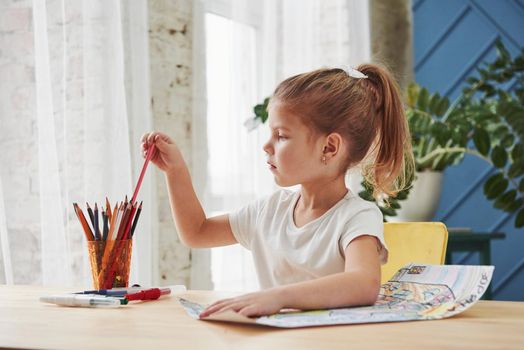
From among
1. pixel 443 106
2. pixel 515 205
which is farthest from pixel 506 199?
pixel 443 106

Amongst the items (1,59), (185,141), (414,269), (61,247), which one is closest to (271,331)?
(414,269)

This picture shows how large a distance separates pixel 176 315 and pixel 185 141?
181cm

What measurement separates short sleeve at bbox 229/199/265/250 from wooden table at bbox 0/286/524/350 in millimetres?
483

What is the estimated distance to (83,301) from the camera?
1180 millimetres

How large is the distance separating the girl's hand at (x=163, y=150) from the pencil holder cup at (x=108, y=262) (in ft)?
0.76

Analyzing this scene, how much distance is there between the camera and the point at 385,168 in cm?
153

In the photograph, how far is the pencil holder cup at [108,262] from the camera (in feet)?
4.35

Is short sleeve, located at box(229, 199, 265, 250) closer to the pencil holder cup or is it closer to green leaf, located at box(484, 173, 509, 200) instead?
the pencil holder cup

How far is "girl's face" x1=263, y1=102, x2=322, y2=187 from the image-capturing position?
4.52 ft

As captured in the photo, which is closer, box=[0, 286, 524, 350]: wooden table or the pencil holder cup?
box=[0, 286, 524, 350]: wooden table

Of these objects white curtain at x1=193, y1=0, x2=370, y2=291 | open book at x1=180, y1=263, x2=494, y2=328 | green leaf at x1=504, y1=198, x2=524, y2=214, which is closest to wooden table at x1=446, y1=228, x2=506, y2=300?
green leaf at x1=504, y1=198, x2=524, y2=214

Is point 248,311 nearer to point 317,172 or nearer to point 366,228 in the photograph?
point 366,228

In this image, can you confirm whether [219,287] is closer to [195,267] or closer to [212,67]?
[195,267]

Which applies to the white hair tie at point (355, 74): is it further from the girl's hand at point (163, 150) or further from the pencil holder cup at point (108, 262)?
the pencil holder cup at point (108, 262)
